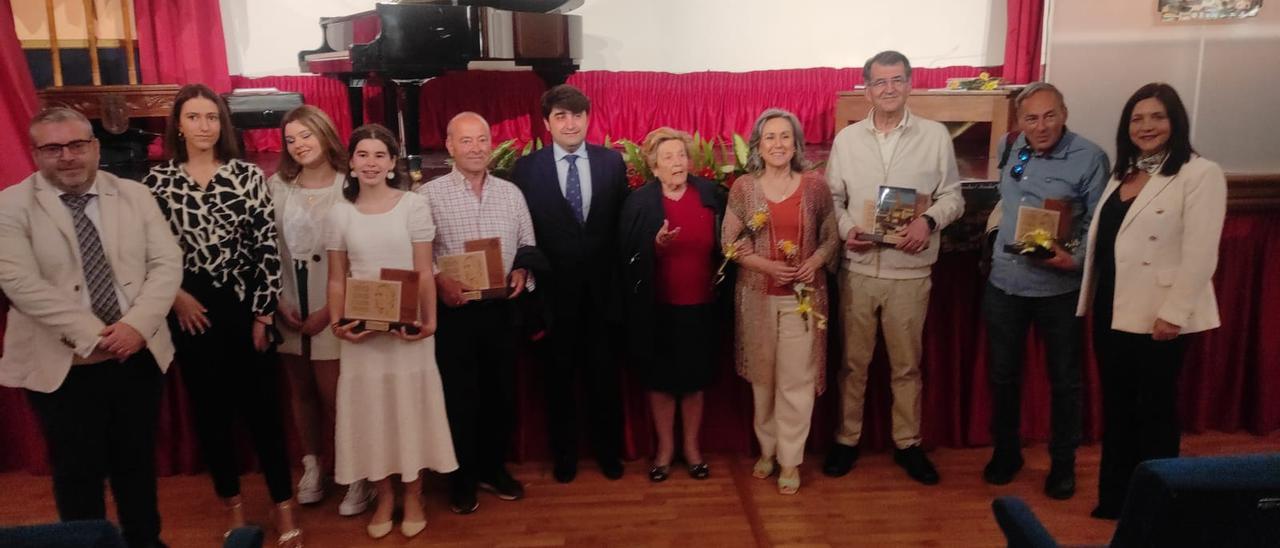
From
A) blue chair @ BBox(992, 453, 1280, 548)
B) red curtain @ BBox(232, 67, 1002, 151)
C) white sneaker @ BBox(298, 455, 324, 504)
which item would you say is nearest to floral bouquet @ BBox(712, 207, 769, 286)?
white sneaker @ BBox(298, 455, 324, 504)

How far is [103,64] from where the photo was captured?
19.1ft

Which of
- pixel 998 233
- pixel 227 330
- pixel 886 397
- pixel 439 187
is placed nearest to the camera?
pixel 227 330

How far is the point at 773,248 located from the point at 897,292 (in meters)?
0.48

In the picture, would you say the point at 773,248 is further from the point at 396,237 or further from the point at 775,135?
the point at 396,237

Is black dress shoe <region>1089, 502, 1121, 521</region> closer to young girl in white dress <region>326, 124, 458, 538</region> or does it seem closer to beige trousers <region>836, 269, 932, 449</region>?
beige trousers <region>836, 269, 932, 449</region>

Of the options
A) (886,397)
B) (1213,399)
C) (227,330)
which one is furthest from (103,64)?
(1213,399)

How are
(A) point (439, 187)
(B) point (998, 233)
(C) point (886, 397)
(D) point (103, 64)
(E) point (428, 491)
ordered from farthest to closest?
(D) point (103, 64) → (C) point (886, 397) → (E) point (428, 491) → (B) point (998, 233) → (A) point (439, 187)

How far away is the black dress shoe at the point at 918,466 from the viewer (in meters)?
3.24

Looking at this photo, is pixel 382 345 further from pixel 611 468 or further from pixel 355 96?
pixel 355 96

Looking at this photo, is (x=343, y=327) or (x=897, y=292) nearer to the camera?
(x=343, y=327)

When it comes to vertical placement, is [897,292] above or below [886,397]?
above

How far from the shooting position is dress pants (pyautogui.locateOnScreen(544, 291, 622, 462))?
3064 millimetres

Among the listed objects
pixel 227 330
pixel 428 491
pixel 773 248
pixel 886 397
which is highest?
Result: pixel 773 248

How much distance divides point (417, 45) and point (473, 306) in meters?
2.14
